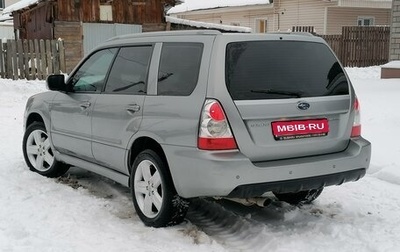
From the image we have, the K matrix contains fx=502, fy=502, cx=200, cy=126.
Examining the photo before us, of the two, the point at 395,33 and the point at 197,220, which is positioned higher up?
the point at 395,33

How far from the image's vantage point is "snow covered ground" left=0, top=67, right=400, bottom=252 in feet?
13.2

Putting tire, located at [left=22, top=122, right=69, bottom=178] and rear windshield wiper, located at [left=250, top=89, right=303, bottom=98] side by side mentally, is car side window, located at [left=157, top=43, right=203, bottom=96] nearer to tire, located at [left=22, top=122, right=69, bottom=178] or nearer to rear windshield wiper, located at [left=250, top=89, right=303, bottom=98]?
rear windshield wiper, located at [left=250, top=89, right=303, bottom=98]

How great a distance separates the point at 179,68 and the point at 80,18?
1982 centimetres

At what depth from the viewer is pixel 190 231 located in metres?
4.31

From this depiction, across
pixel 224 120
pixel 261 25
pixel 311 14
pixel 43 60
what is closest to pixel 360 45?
pixel 311 14

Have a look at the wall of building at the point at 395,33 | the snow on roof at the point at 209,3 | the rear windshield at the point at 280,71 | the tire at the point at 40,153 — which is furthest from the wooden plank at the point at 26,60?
the snow on roof at the point at 209,3

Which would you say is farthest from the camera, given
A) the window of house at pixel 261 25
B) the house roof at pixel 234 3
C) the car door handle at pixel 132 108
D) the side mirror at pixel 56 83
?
the window of house at pixel 261 25

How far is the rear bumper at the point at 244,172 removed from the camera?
382 centimetres

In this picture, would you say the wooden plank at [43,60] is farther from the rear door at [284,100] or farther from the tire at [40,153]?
the rear door at [284,100]

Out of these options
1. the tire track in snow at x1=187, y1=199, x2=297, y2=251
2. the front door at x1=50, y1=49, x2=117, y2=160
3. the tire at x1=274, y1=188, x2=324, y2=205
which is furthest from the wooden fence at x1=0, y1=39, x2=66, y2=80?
the tire at x1=274, y1=188, x2=324, y2=205

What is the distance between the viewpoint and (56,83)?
18.7 ft

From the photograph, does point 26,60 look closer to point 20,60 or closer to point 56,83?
point 20,60

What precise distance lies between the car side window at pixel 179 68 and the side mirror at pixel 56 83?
1696 mm

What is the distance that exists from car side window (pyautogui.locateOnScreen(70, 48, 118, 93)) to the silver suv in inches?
6.6
